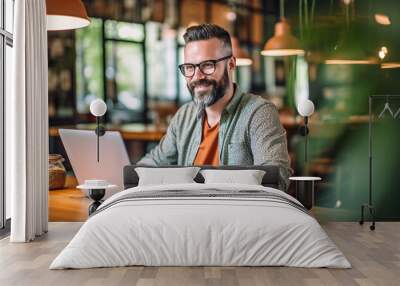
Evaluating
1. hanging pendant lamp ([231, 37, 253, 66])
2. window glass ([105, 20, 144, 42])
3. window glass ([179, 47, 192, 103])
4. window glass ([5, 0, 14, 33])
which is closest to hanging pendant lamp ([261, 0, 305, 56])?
hanging pendant lamp ([231, 37, 253, 66])

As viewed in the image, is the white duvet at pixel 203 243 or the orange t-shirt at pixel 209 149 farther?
the orange t-shirt at pixel 209 149

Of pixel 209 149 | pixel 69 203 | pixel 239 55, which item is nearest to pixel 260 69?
pixel 239 55

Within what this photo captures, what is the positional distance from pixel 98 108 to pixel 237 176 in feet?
5.55

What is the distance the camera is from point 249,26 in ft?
24.0

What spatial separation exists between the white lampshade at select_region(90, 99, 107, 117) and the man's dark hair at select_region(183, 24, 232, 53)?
116 centimetres

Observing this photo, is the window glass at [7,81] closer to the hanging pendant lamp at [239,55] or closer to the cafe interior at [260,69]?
the cafe interior at [260,69]

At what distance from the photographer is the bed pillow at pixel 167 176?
6570mm

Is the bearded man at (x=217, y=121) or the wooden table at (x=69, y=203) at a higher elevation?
the bearded man at (x=217, y=121)

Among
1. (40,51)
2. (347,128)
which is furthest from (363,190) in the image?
(40,51)

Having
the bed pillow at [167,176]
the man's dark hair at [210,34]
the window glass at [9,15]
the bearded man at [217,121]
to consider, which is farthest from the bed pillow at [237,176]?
the window glass at [9,15]

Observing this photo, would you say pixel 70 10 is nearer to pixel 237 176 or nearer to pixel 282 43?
pixel 237 176

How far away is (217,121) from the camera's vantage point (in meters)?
7.11

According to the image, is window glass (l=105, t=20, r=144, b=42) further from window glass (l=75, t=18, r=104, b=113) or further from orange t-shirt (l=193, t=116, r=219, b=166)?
orange t-shirt (l=193, t=116, r=219, b=166)

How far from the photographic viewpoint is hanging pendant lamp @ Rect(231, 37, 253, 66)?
7.27 m
